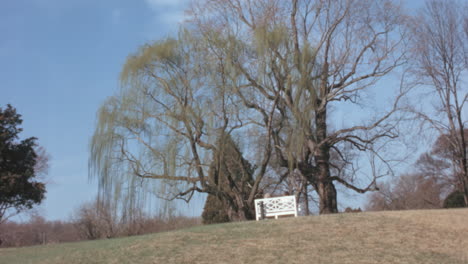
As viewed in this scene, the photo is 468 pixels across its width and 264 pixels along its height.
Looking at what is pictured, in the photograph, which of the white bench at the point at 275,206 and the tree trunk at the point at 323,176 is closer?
the white bench at the point at 275,206

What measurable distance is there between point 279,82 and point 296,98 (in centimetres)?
95

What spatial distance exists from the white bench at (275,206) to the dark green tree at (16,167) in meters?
12.7

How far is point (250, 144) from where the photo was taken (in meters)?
17.3

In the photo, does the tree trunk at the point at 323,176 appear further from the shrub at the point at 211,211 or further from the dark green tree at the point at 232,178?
the shrub at the point at 211,211

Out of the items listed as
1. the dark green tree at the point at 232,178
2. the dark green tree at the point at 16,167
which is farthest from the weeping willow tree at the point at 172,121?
the dark green tree at the point at 16,167

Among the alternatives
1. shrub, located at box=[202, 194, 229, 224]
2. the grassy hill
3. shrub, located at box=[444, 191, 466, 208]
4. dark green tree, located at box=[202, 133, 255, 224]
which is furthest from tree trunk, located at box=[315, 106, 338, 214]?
shrub, located at box=[202, 194, 229, 224]

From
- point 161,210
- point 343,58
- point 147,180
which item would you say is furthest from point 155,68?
point 343,58

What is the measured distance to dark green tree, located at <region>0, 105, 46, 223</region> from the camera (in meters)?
21.7

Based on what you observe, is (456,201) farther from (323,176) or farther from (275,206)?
(275,206)

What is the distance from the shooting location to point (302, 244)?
10.8 metres

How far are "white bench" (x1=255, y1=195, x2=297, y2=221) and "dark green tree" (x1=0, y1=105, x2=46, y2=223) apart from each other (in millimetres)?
12677

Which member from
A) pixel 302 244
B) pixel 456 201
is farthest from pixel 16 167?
pixel 456 201

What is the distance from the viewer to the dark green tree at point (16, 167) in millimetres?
21672

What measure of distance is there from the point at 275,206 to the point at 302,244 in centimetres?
517
